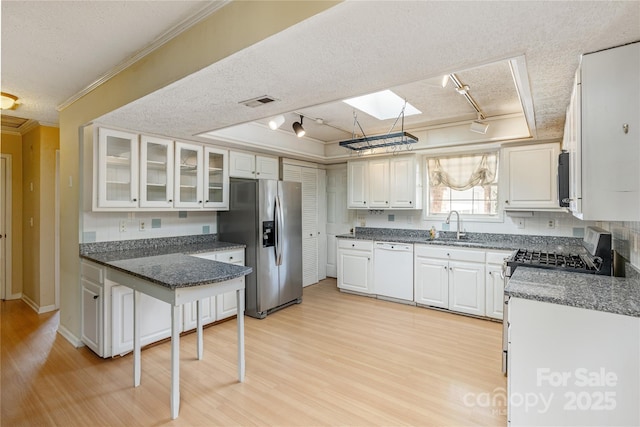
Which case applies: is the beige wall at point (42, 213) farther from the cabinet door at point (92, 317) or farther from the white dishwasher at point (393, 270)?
the white dishwasher at point (393, 270)

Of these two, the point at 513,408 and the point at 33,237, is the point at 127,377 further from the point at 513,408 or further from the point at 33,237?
the point at 33,237

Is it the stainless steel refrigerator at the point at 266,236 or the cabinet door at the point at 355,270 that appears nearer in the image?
the stainless steel refrigerator at the point at 266,236

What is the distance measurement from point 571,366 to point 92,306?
351 centimetres

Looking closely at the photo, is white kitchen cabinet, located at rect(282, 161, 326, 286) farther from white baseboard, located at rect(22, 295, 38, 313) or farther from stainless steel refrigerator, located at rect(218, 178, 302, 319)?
white baseboard, located at rect(22, 295, 38, 313)

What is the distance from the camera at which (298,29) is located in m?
1.36

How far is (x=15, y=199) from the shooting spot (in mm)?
4406

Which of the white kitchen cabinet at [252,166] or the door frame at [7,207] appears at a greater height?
the white kitchen cabinet at [252,166]

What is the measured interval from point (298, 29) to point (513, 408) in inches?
83.6

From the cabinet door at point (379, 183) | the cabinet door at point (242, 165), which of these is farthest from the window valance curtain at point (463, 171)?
the cabinet door at point (242, 165)

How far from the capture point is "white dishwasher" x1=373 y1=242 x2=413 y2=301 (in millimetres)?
4262

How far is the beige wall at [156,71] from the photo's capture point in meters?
1.42

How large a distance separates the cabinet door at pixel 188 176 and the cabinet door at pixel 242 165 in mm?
431

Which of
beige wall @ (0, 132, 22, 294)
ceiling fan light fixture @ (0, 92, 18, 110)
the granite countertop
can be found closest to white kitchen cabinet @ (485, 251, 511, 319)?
the granite countertop

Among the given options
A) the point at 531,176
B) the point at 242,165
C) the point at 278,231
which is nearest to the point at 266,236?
the point at 278,231
